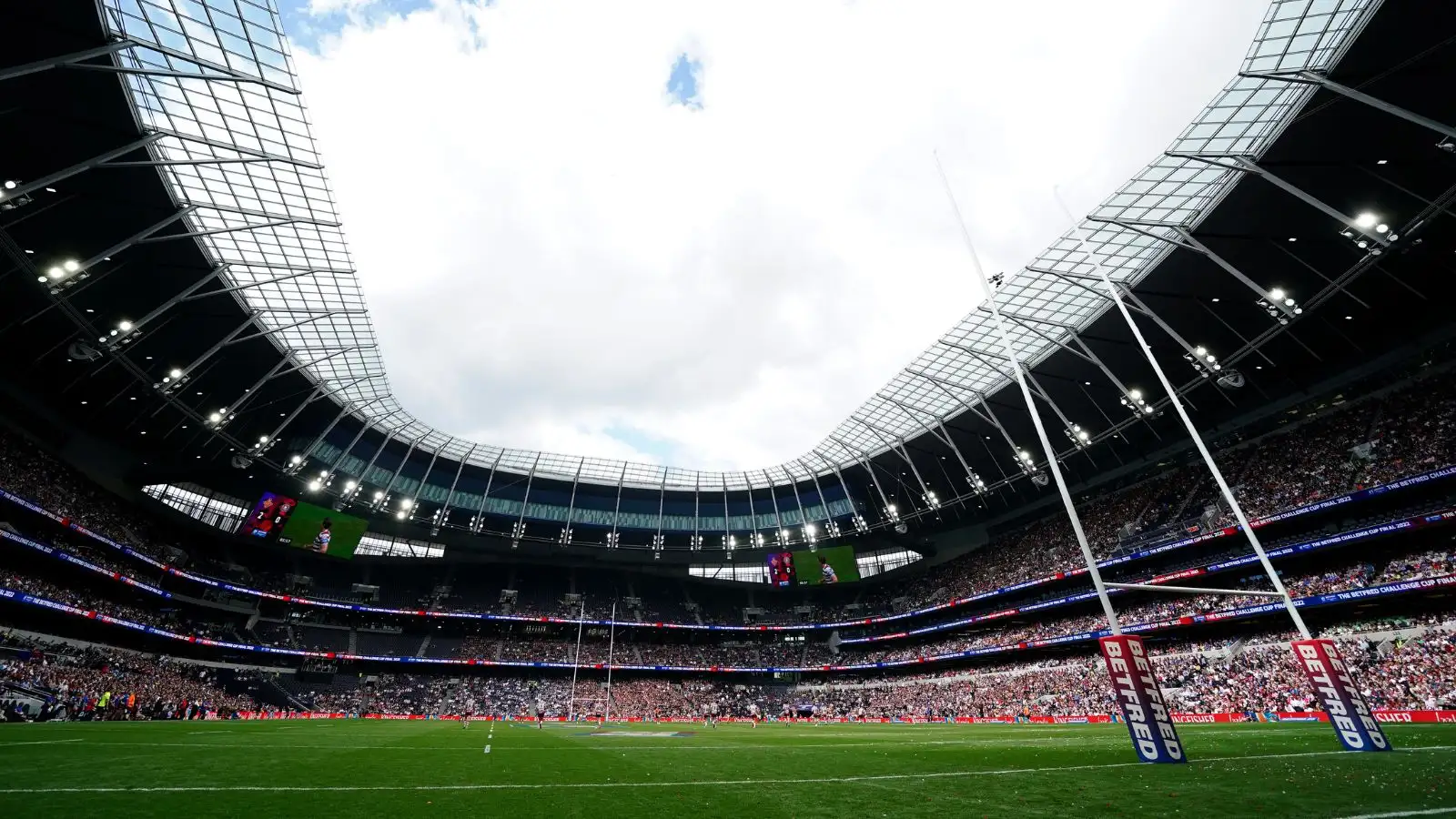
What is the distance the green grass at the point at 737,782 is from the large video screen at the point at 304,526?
41732mm

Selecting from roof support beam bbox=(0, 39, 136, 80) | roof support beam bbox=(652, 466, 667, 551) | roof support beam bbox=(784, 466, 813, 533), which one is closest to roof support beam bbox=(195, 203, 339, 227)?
roof support beam bbox=(0, 39, 136, 80)

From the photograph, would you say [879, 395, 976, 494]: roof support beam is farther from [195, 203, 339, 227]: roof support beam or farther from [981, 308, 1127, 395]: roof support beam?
[195, 203, 339, 227]: roof support beam

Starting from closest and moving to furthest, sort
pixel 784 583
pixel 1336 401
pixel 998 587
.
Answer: pixel 1336 401 < pixel 998 587 < pixel 784 583

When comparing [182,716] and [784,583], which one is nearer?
[182,716]

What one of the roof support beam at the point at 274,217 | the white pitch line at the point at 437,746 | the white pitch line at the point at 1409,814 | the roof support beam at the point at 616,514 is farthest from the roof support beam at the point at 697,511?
the white pitch line at the point at 1409,814

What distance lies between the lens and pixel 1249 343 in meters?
35.0

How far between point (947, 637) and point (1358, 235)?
4330 centimetres

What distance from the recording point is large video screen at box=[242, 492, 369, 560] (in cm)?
5222

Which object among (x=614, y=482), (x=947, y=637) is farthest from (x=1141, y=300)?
(x=614, y=482)

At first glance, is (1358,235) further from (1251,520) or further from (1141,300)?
(1251,520)

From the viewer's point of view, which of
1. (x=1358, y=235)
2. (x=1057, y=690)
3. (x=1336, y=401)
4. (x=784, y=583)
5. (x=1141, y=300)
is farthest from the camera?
(x=784, y=583)

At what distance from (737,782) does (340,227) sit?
3265 centimetres

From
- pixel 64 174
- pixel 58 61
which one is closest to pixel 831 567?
pixel 64 174

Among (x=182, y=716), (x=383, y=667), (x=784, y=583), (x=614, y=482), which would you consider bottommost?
(x=182, y=716)
